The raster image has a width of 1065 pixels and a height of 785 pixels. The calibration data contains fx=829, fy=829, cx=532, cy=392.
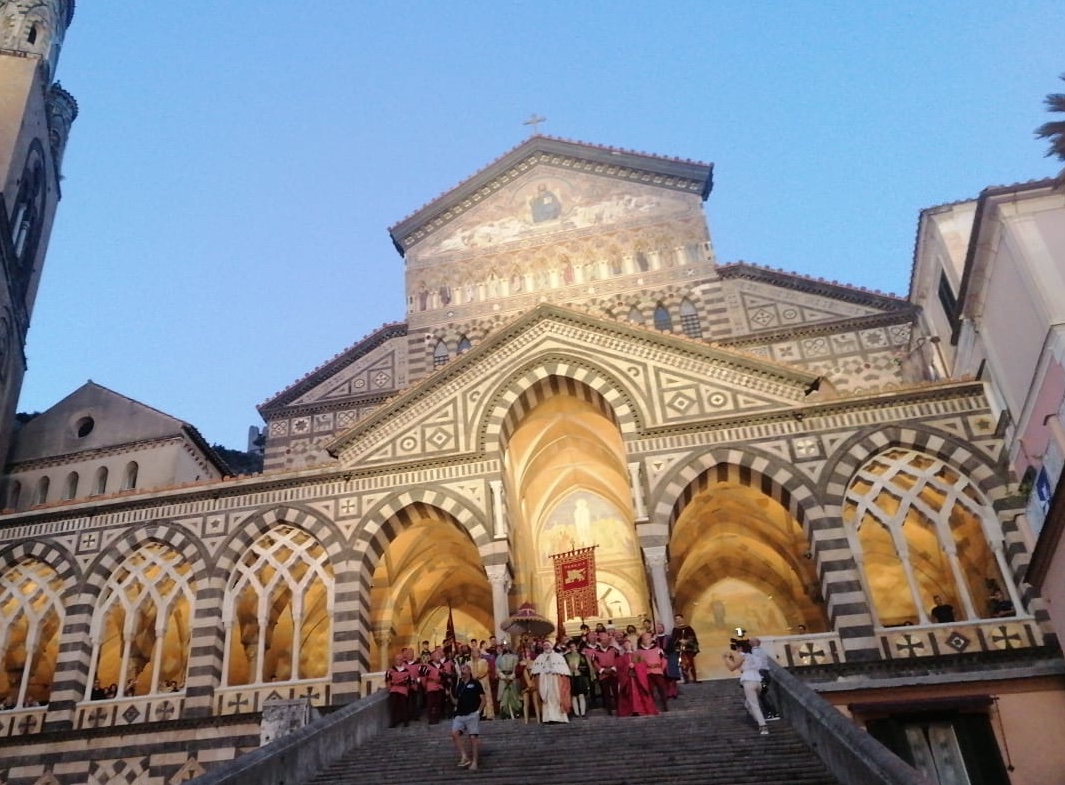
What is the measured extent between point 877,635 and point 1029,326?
6564 millimetres

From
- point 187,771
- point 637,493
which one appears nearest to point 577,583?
point 637,493

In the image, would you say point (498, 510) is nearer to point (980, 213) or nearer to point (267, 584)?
point (267, 584)

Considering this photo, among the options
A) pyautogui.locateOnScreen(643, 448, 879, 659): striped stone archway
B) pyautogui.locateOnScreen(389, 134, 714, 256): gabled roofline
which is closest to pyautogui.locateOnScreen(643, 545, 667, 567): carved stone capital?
pyautogui.locateOnScreen(643, 448, 879, 659): striped stone archway

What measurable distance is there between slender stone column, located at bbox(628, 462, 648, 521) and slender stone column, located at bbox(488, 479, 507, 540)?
3.03 m

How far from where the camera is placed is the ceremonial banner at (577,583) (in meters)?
21.0

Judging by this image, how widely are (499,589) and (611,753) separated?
7367 mm

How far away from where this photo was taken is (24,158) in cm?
2925

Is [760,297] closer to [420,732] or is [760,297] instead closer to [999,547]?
[999,547]

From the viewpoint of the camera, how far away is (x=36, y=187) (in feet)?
102

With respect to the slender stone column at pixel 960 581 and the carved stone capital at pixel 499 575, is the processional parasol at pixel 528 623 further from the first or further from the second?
the slender stone column at pixel 960 581

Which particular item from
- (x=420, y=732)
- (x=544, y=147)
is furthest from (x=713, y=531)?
(x=544, y=147)

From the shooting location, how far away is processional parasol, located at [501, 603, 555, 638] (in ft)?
54.1

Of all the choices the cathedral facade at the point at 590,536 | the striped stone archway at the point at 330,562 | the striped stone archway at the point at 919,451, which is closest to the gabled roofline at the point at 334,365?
the cathedral facade at the point at 590,536

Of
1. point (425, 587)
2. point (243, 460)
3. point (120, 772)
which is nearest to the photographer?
point (120, 772)
